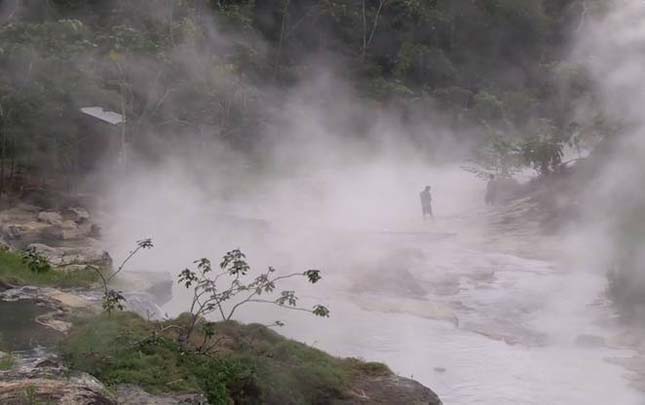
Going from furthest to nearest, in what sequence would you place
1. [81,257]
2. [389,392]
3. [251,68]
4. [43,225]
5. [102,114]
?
[251,68]
[102,114]
[43,225]
[81,257]
[389,392]

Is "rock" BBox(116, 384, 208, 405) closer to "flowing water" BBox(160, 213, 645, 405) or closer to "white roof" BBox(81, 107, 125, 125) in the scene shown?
"flowing water" BBox(160, 213, 645, 405)

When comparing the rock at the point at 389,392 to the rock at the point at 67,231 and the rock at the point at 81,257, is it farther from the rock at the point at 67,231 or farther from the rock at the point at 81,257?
the rock at the point at 67,231

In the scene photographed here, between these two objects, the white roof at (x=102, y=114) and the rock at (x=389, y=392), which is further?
the white roof at (x=102, y=114)

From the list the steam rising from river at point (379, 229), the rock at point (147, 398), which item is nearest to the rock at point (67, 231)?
the steam rising from river at point (379, 229)

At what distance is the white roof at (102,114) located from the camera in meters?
18.7

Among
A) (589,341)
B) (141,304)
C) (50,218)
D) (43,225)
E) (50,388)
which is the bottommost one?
(50,388)

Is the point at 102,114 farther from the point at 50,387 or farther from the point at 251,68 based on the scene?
the point at 50,387

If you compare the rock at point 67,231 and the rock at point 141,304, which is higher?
the rock at point 67,231

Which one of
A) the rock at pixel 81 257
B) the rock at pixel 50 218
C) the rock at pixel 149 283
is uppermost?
the rock at pixel 50 218

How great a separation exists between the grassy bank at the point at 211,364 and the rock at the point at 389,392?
4.0 inches

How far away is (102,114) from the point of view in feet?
62.1

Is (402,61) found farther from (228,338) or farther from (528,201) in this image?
(228,338)

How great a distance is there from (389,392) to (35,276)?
4.23 m

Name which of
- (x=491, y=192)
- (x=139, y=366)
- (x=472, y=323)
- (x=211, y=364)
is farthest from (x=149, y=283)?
(x=491, y=192)
